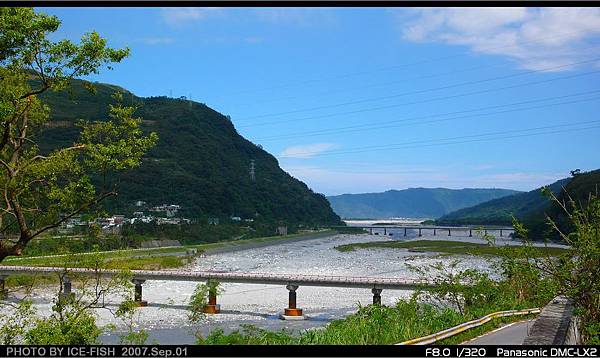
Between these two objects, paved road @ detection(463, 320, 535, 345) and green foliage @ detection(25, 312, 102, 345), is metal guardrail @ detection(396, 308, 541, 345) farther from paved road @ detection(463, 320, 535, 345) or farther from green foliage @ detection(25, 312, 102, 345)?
green foliage @ detection(25, 312, 102, 345)

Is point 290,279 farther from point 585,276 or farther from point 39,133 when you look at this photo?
point 585,276

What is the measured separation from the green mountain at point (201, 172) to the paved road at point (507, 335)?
71.2 metres

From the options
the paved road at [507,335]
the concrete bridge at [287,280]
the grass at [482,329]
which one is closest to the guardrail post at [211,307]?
the concrete bridge at [287,280]

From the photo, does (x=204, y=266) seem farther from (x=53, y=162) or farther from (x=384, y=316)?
(x=53, y=162)

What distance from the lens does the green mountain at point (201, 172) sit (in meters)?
113

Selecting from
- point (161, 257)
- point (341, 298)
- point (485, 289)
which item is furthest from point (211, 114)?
point (485, 289)

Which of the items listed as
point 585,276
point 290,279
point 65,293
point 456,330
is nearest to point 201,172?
point 290,279

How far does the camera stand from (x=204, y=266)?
212ft

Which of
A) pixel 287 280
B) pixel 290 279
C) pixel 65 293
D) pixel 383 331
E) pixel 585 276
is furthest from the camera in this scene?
pixel 290 279

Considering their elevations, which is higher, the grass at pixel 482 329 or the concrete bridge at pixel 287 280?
the grass at pixel 482 329

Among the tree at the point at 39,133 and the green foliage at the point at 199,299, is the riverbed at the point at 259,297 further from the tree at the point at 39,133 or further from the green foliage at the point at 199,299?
the tree at the point at 39,133

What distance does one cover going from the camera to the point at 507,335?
12609 mm

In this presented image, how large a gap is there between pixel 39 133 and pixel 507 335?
10633 mm

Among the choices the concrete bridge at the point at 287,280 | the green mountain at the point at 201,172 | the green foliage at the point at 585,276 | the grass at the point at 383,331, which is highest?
the green mountain at the point at 201,172
